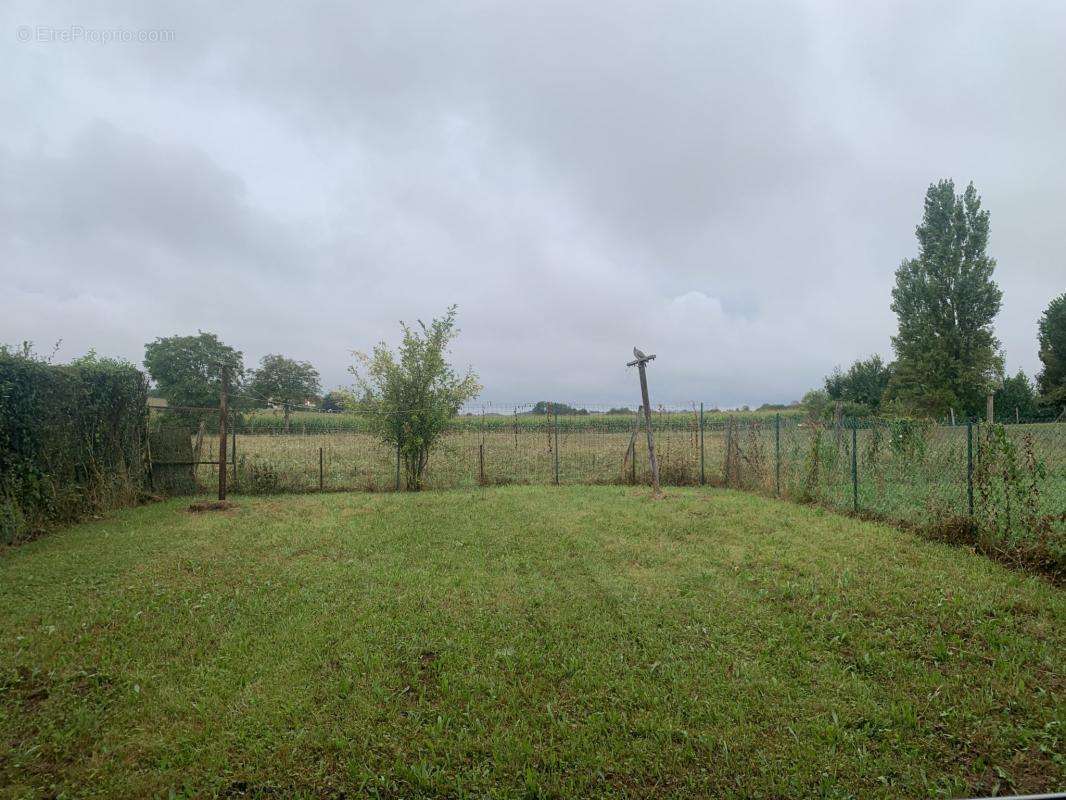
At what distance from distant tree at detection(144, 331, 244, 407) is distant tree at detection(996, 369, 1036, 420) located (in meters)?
51.7

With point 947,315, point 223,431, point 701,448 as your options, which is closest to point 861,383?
Answer: point 947,315

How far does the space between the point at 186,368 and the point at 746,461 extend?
42.4 m

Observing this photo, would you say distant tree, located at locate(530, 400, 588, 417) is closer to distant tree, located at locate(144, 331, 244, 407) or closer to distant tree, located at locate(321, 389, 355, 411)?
distant tree, located at locate(321, 389, 355, 411)

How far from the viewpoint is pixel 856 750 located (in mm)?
2750

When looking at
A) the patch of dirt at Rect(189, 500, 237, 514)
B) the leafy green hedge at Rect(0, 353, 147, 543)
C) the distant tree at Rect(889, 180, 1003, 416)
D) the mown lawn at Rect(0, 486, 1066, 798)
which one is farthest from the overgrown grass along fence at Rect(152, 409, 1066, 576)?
the distant tree at Rect(889, 180, 1003, 416)

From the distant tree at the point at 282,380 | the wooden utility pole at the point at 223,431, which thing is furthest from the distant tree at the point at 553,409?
the distant tree at the point at 282,380

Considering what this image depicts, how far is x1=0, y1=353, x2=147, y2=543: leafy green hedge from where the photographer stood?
7.28m

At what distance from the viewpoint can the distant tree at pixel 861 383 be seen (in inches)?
1634

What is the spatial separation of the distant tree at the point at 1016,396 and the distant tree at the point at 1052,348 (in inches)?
33.9

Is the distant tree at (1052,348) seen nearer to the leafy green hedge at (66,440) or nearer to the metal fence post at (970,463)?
the metal fence post at (970,463)

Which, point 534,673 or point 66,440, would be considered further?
point 66,440

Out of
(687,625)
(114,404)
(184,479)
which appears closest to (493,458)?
(184,479)

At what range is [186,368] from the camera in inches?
1542

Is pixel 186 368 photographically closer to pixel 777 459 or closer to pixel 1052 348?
pixel 777 459
